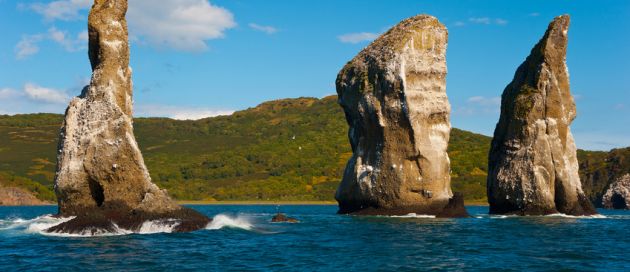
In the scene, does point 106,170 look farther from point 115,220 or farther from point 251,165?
point 251,165

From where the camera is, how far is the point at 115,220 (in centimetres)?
4038

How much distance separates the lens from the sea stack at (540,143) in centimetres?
6250

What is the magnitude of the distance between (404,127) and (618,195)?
2659 inches

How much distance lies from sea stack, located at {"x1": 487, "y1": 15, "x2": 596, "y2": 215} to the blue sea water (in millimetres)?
15398

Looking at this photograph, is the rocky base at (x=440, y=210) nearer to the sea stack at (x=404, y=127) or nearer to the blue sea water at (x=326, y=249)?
the sea stack at (x=404, y=127)

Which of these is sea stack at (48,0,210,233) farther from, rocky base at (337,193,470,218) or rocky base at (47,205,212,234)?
→ rocky base at (337,193,470,218)

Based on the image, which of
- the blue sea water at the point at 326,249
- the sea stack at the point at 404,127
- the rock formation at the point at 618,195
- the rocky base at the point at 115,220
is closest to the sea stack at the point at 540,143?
the sea stack at the point at 404,127

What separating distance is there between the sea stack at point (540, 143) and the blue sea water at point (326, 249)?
50.5ft

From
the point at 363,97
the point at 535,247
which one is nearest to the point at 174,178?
the point at 363,97

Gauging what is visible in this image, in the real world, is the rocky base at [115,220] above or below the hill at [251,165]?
below

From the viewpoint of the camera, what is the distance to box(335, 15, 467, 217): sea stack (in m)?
61.2

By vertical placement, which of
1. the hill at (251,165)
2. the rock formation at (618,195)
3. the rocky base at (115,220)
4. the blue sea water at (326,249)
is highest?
the hill at (251,165)

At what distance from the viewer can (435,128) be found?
6297 cm

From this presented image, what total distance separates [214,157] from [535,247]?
5691 inches
